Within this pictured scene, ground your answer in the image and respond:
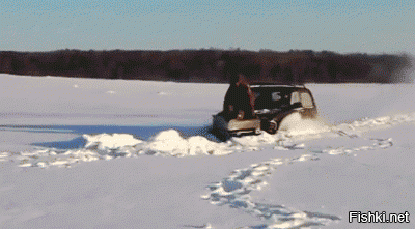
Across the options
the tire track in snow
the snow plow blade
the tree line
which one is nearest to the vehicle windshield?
the snow plow blade

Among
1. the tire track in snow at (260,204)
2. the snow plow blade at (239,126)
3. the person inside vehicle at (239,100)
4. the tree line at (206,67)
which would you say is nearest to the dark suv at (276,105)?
the snow plow blade at (239,126)

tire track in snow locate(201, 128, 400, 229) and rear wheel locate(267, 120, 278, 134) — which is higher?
rear wheel locate(267, 120, 278, 134)

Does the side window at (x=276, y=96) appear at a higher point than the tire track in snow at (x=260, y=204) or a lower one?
higher

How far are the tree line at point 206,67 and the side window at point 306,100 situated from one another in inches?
1595

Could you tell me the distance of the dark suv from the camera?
38.8 ft

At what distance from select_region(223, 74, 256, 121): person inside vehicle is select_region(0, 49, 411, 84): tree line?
4159 centimetres

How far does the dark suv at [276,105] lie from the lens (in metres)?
11.8

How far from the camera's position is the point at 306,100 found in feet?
40.9

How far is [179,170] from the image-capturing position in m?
8.07

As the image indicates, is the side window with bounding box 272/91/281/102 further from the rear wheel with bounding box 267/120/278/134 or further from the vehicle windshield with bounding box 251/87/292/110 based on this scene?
the rear wheel with bounding box 267/120/278/134

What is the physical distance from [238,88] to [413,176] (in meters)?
4.87

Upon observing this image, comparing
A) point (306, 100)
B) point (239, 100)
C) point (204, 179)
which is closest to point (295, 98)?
point (306, 100)

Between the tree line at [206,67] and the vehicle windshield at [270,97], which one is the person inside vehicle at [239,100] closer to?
the vehicle windshield at [270,97]

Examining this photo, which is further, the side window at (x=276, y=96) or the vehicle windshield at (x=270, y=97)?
the side window at (x=276, y=96)
